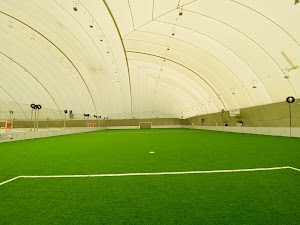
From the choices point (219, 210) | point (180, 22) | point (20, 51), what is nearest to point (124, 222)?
point (219, 210)

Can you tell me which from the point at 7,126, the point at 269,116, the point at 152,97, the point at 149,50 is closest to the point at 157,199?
the point at 269,116

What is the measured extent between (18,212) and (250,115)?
2541 cm

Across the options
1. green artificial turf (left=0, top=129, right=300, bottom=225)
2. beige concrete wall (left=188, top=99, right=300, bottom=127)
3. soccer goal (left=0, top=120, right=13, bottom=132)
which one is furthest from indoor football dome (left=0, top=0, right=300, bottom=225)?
soccer goal (left=0, top=120, right=13, bottom=132)

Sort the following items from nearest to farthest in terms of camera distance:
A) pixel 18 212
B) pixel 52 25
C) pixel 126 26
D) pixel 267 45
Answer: pixel 18 212 → pixel 267 45 → pixel 126 26 → pixel 52 25

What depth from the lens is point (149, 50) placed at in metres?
26.4

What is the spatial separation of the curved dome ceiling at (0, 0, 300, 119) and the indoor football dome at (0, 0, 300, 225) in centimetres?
14

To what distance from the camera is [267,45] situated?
17.4 m

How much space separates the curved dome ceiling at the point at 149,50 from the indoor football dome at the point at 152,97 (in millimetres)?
135

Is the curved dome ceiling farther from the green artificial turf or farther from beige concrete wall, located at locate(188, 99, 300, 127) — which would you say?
the green artificial turf

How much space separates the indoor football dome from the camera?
321 centimetres

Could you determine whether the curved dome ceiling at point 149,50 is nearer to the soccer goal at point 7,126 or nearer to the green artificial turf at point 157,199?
the soccer goal at point 7,126

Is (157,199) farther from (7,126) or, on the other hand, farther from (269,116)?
(7,126)

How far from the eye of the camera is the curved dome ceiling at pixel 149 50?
16438mm

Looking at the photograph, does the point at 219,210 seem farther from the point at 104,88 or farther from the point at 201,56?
the point at 104,88
